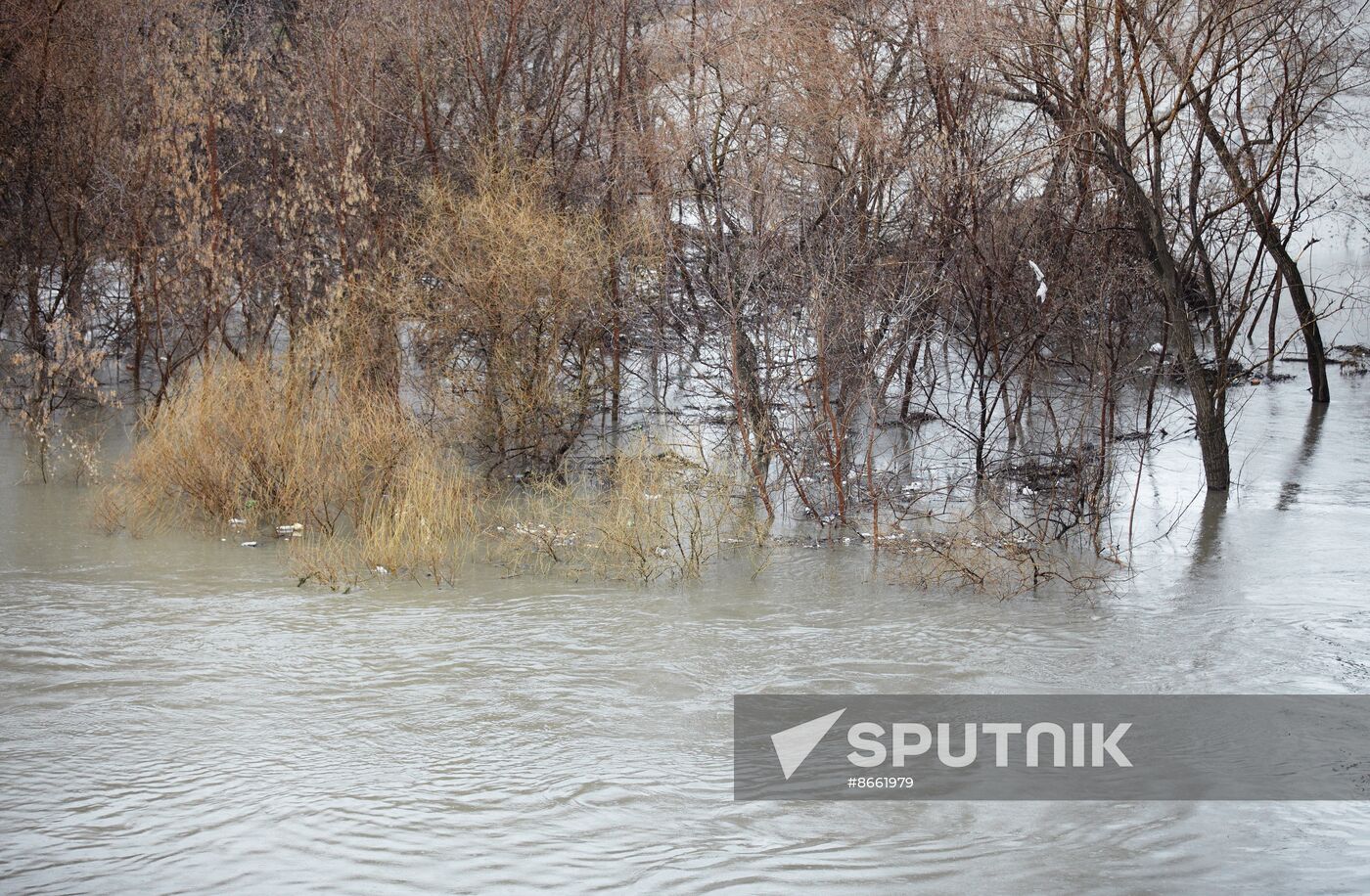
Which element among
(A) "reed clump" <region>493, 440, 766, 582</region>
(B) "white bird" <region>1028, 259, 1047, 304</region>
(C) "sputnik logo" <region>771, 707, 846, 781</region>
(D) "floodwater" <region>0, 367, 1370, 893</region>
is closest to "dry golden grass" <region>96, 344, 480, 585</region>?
(D) "floodwater" <region>0, 367, 1370, 893</region>

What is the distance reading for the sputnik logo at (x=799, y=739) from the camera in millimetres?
5805

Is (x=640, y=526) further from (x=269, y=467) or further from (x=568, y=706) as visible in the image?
(x=269, y=467)

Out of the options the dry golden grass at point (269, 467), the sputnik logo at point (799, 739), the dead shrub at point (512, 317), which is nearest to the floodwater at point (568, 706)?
the sputnik logo at point (799, 739)

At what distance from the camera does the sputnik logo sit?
580 centimetres

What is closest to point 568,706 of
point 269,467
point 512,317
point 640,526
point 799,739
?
point 799,739

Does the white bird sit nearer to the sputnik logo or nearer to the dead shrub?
the dead shrub

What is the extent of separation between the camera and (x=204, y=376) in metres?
10.5

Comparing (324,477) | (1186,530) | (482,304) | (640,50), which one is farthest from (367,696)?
(640,50)

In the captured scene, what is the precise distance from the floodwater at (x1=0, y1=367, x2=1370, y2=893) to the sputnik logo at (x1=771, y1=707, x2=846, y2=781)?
Answer: 0.87 ft

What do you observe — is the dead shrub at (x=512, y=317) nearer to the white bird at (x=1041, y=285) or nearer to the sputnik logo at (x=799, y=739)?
the white bird at (x=1041, y=285)

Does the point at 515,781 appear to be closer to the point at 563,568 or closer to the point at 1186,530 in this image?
the point at 563,568

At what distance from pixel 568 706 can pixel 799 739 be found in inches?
46.5

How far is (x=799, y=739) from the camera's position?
6.08 meters

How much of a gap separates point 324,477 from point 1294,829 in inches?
291
